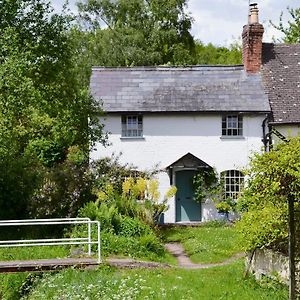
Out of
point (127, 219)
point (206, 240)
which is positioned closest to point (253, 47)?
point (206, 240)

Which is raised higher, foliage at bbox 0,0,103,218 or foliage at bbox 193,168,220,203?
foliage at bbox 0,0,103,218

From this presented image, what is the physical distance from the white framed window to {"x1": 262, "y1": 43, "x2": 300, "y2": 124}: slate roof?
303 centimetres

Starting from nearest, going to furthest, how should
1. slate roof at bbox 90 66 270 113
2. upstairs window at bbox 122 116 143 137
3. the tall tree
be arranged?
slate roof at bbox 90 66 270 113
upstairs window at bbox 122 116 143 137
the tall tree

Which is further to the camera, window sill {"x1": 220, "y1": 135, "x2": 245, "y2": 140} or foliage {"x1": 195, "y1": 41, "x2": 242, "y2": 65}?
foliage {"x1": 195, "y1": 41, "x2": 242, "y2": 65}

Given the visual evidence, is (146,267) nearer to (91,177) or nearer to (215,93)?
(91,177)

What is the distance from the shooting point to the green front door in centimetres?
2720

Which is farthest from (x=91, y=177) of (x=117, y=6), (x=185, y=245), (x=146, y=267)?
(x=117, y=6)

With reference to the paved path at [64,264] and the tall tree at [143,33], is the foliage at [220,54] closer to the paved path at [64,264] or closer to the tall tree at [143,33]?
the tall tree at [143,33]

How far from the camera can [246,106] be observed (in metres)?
26.9

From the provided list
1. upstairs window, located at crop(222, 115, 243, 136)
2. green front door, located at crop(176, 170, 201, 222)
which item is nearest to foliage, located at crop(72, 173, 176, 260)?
green front door, located at crop(176, 170, 201, 222)

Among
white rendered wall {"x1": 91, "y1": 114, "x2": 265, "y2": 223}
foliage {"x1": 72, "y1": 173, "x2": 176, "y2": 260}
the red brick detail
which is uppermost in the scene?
the red brick detail

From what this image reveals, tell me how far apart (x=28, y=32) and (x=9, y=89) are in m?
3.35

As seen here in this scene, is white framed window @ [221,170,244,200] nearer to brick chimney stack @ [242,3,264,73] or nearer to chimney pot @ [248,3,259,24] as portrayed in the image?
brick chimney stack @ [242,3,264,73]

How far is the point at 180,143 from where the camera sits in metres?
27.1
